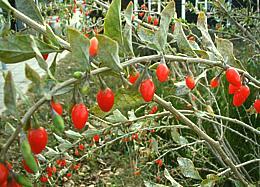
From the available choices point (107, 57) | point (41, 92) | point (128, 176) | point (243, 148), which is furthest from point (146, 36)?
point (128, 176)

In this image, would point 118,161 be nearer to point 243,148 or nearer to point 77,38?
point 243,148

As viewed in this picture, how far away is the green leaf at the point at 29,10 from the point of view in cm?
93

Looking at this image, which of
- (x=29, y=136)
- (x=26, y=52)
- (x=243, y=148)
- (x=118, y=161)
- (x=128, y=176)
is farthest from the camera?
(x=118, y=161)

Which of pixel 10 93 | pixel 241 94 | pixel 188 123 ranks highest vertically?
pixel 10 93

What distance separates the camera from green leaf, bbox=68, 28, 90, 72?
72cm

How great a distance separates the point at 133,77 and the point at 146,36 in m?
0.11

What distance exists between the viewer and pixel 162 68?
0.87m

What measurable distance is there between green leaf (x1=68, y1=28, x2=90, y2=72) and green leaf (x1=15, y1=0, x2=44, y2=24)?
23 cm

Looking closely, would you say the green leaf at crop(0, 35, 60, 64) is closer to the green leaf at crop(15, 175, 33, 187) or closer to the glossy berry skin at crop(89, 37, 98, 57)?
the glossy berry skin at crop(89, 37, 98, 57)

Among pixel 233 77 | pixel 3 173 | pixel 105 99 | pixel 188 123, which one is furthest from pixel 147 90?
pixel 188 123

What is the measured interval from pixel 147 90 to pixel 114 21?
134 mm

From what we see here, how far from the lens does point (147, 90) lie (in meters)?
0.83

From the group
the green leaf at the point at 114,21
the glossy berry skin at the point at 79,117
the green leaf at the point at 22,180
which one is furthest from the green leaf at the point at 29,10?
the green leaf at the point at 22,180

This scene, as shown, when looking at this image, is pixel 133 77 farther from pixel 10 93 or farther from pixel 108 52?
pixel 10 93
